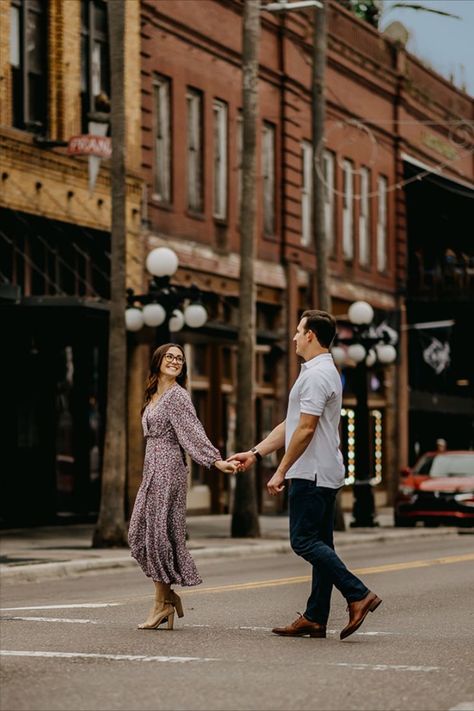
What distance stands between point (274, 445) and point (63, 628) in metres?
1.95

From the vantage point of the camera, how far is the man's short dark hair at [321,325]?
11570mm

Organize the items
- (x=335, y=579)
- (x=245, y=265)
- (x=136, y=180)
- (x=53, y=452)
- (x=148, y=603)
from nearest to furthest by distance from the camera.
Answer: (x=335, y=579) → (x=148, y=603) → (x=245, y=265) → (x=53, y=452) → (x=136, y=180)

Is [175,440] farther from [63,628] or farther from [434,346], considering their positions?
[434,346]

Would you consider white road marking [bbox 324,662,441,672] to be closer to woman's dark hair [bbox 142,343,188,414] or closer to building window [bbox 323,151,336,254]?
woman's dark hair [bbox 142,343,188,414]

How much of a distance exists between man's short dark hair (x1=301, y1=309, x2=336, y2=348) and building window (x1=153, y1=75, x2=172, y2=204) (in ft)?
67.4

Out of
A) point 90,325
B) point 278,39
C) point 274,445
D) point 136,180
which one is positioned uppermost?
point 278,39

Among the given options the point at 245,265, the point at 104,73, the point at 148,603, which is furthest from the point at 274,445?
the point at 104,73

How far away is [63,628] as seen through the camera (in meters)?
12.3

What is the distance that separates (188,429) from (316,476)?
121cm

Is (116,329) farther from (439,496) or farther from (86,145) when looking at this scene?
(439,496)

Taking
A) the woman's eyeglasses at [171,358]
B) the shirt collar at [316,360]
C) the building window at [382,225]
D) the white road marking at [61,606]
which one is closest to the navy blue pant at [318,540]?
the shirt collar at [316,360]

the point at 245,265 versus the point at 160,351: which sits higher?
the point at 245,265

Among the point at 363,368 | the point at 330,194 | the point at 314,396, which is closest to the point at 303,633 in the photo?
the point at 314,396

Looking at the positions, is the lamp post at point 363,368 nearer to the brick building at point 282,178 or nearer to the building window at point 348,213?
the brick building at point 282,178
